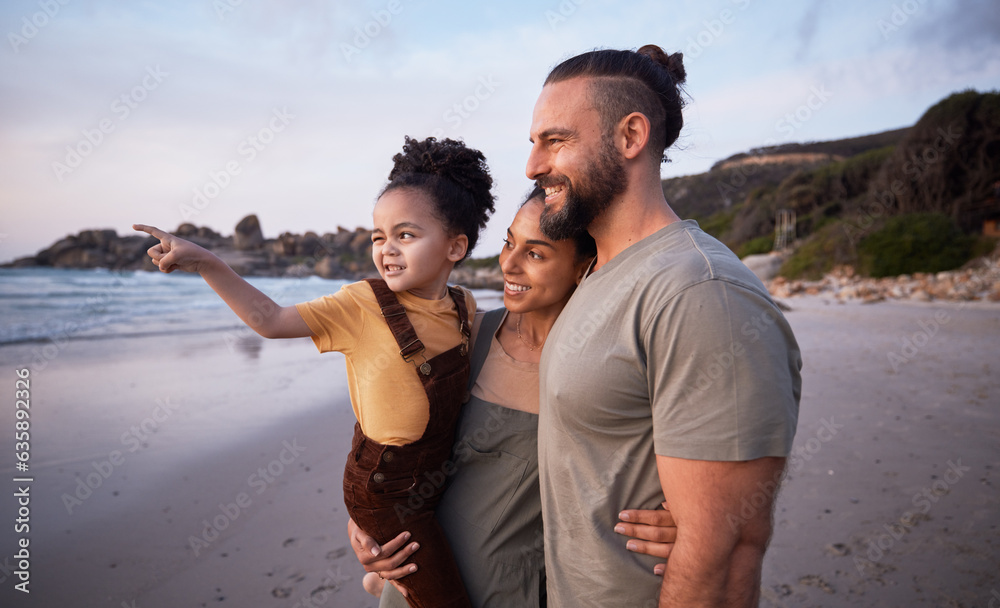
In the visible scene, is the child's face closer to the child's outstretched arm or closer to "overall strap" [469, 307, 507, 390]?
"overall strap" [469, 307, 507, 390]

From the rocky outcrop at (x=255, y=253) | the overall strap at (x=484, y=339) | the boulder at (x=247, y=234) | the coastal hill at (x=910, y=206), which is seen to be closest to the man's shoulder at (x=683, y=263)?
the overall strap at (x=484, y=339)

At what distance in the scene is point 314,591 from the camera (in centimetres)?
316

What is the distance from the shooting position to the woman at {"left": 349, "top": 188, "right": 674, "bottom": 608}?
1838 mm

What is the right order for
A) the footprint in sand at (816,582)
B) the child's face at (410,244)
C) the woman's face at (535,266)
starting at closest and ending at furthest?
1. the woman's face at (535,266)
2. the child's face at (410,244)
3. the footprint in sand at (816,582)

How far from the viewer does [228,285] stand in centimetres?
180

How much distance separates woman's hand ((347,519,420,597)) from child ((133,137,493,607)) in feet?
0.11

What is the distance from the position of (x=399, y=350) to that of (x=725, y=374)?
48.2 inches

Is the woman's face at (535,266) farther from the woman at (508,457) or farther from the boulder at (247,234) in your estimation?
the boulder at (247,234)

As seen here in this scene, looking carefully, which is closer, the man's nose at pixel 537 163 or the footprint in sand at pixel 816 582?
the man's nose at pixel 537 163

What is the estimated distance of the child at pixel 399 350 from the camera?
1.83 meters

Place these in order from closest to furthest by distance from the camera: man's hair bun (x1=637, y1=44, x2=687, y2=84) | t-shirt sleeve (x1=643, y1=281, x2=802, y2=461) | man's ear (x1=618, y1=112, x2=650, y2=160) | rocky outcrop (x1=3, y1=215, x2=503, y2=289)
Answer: t-shirt sleeve (x1=643, y1=281, x2=802, y2=461) → man's ear (x1=618, y1=112, x2=650, y2=160) → man's hair bun (x1=637, y1=44, x2=687, y2=84) → rocky outcrop (x1=3, y1=215, x2=503, y2=289)

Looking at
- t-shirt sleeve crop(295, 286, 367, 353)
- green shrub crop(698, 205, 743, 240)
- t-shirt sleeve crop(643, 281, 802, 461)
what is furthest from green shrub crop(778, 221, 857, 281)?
t-shirt sleeve crop(643, 281, 802, 461)

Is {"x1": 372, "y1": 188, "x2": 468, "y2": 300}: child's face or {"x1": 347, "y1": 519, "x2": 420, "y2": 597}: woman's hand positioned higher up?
{"x1": 372, "y1": 188, "x2": 468, "y2": 300}: child's face

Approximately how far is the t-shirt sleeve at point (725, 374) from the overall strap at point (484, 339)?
958mm
